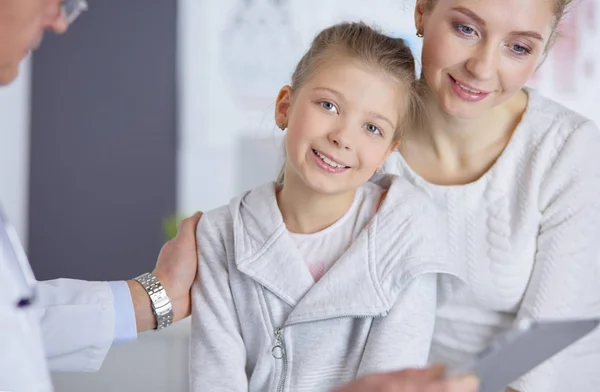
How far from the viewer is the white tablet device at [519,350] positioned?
939 millimetres

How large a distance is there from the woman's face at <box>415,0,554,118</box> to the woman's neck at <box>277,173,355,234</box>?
27 cm

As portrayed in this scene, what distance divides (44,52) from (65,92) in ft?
0.85

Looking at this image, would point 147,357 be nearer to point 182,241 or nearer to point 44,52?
point 182,241

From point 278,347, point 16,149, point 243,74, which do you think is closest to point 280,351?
point 278,347

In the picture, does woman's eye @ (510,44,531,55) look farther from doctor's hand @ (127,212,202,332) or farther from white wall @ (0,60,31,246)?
white wall @ (0,60,31,246)

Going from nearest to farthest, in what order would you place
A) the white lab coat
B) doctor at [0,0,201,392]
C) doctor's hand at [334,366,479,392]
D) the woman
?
doctor's hand at [334,366,479,392]
doctor at [0,0,201,392]
the white lab coat
the woman

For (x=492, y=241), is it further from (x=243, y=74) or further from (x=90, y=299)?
(x=243, y=74)

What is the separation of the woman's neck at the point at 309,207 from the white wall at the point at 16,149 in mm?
3490

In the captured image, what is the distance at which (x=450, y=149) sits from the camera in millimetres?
1755

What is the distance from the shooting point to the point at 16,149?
4922 millimetres

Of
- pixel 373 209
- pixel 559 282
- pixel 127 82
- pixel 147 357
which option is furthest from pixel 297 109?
pixel 127 82

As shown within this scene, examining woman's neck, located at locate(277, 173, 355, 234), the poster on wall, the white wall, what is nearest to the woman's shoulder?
woman's neck, located at locate(277, 173, 355, 234)

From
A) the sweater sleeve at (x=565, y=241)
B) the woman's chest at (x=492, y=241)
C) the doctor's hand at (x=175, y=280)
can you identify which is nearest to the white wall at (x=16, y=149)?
the doctor's hand at (x=175, y=280)

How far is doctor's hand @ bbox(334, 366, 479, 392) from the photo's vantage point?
91 centimetres
